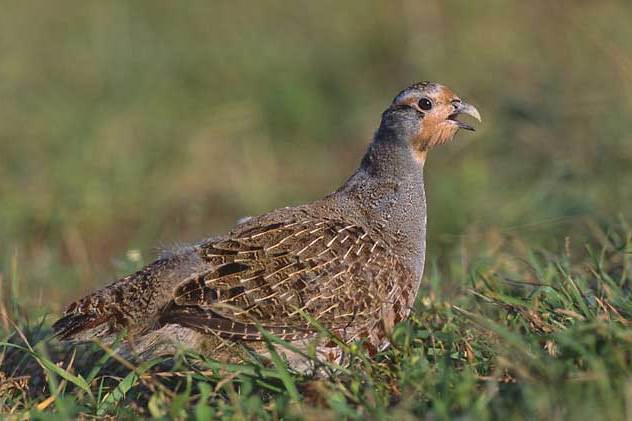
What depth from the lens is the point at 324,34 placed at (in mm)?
11688

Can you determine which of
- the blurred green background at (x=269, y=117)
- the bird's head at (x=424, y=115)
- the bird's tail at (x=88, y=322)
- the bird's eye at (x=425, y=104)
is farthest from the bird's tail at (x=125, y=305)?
the bird's eye at (x=425, y=104)

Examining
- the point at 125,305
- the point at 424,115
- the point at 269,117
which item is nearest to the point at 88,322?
the point at 125,305

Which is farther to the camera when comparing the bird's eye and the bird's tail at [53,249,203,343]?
the bird's eye

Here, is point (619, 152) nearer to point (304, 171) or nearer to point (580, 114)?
point (580, 114)

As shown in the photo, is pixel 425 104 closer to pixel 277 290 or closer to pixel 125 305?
pixel 277 290

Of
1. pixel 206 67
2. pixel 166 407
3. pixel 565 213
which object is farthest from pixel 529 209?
pixel 206 67

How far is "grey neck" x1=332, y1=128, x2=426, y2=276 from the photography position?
501 cm

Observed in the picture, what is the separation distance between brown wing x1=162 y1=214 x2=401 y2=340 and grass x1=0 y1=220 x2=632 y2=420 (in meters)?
0.19

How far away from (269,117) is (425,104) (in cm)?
531

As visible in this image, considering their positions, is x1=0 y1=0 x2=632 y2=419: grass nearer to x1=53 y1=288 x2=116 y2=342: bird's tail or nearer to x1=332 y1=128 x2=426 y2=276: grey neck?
x1=53 y1=288 x2=116 y2=342: bird's tail

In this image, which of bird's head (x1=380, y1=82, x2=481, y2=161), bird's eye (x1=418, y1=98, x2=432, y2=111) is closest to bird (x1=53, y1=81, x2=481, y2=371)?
bird's head (x1=380, y1=82, x2=481, y2=161)

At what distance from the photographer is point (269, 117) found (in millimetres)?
10430

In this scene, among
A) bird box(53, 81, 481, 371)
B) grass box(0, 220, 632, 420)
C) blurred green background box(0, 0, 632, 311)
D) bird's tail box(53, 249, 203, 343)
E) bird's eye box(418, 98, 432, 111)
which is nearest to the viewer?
grass box(0, 220, 632, 420)

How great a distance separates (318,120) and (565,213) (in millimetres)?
4187
